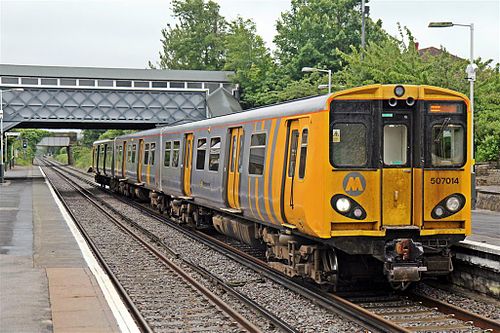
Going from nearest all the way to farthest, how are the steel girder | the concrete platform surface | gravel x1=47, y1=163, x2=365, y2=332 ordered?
1. gravel x1=47, y1=163, x2=365, y2=332
2. the concrete platform surface
3. the steel girder

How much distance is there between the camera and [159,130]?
84.9 feet

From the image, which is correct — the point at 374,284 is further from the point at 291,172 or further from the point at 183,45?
the point at 183,45

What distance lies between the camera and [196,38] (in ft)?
300

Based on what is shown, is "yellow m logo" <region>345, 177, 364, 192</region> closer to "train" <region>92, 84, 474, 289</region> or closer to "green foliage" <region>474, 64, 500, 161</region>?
"train" <region>92, 84, 474, 289</region>

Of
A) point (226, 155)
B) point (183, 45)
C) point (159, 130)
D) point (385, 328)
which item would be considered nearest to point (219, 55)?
point (183, 45)

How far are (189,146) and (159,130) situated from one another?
17.8 ft

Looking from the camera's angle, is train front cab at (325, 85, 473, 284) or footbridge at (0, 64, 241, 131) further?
footbridge at (0, 64, 241, 131)

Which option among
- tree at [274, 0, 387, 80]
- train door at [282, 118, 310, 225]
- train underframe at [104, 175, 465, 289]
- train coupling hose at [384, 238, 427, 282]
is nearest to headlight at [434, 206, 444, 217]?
train underframe at [104, 175, 465, 289]

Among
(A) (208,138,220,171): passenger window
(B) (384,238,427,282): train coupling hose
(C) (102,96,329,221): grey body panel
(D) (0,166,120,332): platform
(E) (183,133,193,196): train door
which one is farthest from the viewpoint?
(E) (183,133,193,196): train door

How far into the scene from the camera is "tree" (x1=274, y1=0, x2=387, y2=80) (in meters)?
61.0

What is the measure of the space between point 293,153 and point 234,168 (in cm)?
370

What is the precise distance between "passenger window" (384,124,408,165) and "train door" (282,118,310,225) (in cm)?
117

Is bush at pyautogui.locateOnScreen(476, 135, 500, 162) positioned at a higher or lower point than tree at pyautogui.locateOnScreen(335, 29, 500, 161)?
lower

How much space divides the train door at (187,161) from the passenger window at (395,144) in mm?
9479
